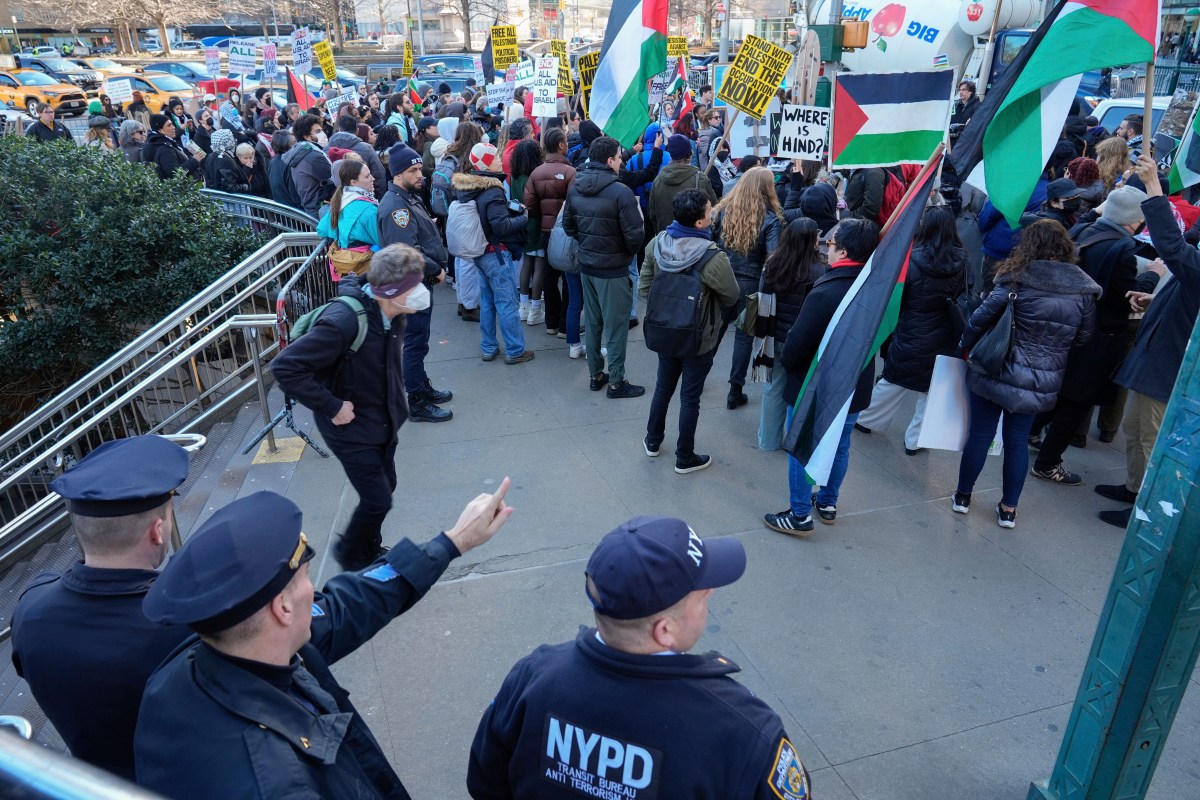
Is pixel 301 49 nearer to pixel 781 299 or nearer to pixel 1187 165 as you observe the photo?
pixel 781 299

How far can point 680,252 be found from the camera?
5137 mm

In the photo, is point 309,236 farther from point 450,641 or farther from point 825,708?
point 825,708

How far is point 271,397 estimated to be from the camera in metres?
7.01

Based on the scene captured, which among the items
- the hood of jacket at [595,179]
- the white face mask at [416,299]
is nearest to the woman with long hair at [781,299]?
the hood of jacket at [595,179]

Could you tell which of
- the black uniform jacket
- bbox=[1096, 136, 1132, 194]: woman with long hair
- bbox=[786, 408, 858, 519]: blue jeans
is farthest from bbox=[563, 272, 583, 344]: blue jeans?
the black uniform jacket

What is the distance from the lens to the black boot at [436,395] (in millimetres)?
6613

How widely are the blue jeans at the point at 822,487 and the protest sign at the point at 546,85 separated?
7105 mm

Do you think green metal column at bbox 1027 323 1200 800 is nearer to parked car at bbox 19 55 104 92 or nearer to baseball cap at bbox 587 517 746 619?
baseball cap at bbox 587 517 746 619

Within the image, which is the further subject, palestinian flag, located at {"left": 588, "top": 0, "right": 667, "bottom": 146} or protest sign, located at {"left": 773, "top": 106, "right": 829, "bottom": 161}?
protest sign, located at {"left": 773, "top": 106, "right": 829, "bottom": 161}

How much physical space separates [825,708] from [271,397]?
5.28 m

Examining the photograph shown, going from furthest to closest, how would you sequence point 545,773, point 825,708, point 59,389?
point 59,389 < point 825,708 < point 545,773

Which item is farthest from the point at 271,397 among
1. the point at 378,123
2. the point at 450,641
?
the point at 378,123

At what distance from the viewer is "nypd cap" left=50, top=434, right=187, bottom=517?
216 centimetres

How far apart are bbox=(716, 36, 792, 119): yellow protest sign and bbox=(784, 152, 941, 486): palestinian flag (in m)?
3.78
